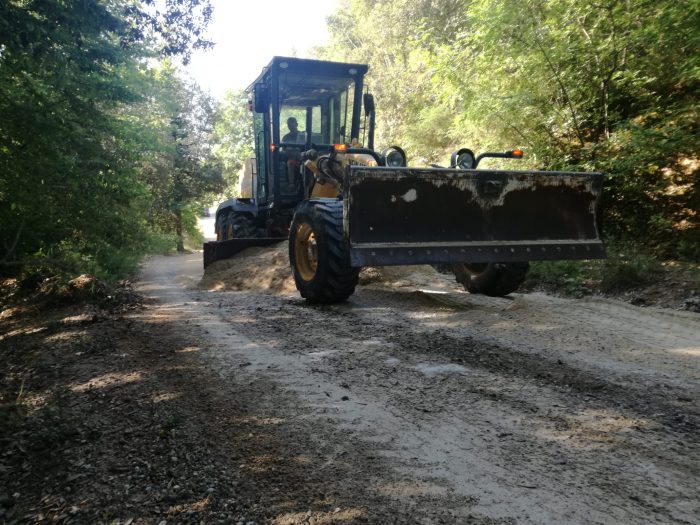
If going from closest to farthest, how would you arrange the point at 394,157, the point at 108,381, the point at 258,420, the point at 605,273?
1. the point at 258,420
2. the point at 108,381
3. the point at 394,157
4. the point at 605,273

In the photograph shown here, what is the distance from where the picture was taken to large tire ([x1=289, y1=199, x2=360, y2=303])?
5.46 metres

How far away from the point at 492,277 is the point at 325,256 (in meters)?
2.33

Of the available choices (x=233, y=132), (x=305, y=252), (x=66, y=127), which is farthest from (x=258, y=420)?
(x=233, y=132)

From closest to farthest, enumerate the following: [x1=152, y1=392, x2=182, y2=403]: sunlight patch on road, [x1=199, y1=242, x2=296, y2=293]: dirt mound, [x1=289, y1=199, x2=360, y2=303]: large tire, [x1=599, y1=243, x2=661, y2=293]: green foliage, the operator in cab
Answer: [x1=152, y1=392, x2=182, y2=403]: sunlight patch on road → [x1=289, y1=199, x2=360, y2=303]: large tire → [x1=599, y1=243, x2=661, y2=293]: green foliage → [x1=199, y1=242, x2=296, y2=293]: dirt mound → the operator in cab

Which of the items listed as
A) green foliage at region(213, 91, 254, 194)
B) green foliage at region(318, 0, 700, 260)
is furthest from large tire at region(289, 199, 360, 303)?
green foliage at region(213, 91, 254, 194)

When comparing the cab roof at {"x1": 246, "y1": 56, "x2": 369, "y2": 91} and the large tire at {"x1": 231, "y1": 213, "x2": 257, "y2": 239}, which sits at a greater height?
the cab roof at {"x1": 246, "y1": 56, "x2": 369, "y2": 91}

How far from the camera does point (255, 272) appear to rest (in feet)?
27.2

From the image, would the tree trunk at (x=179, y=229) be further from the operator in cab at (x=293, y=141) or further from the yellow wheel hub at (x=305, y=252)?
the yellow wheel hub at (x=305, y=252)

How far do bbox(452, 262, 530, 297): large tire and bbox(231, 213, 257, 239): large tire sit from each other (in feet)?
16.7

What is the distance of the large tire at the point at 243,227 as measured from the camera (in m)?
10.4

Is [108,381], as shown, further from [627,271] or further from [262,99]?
[627,271]

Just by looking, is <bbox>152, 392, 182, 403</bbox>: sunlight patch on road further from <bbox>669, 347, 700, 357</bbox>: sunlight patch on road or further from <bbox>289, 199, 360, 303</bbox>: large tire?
<bbox>669, 347, 700, 357</bbox>: sunlight patch on road

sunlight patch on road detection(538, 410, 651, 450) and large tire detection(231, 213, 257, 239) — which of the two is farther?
large tire detection(231, 213, 257, 239)

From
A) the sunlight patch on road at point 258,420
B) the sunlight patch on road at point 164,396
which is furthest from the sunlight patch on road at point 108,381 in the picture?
the sunlight patch on road at point 258,420
